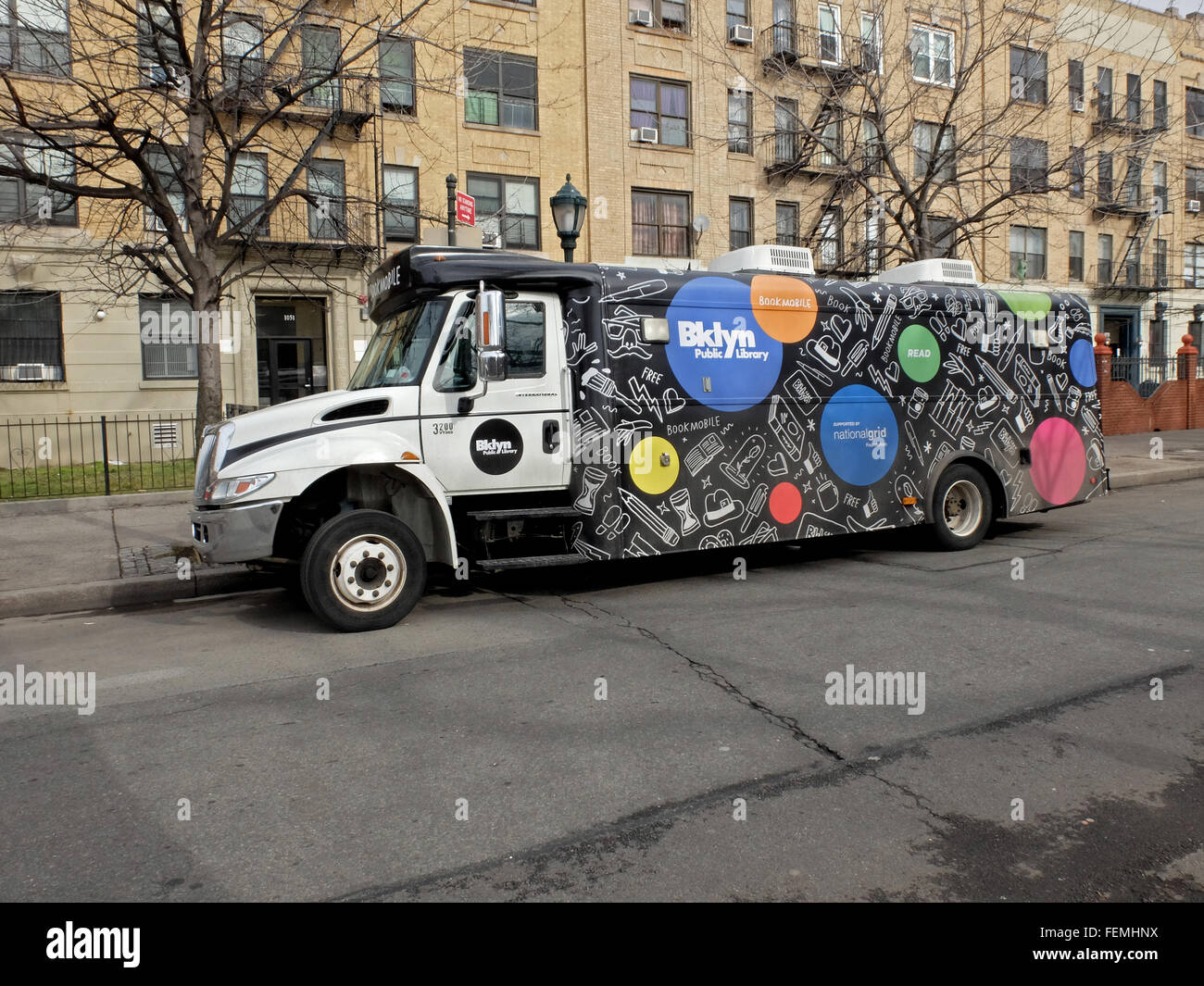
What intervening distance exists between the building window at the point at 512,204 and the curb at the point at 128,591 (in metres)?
15.9

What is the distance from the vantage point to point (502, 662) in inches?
243

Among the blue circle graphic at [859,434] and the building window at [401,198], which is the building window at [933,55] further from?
the building window at [401,198]

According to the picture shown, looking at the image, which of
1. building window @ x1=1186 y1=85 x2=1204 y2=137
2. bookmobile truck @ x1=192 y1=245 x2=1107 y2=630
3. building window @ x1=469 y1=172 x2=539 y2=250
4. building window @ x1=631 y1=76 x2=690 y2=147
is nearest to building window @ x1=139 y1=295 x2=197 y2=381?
building window @ x1=469 y1=172 x2=539 y2=250

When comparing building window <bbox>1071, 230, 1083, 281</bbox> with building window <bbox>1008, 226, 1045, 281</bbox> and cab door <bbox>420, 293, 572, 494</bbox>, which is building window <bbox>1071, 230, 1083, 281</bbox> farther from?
cab door <bbox>420, 293, 572, 494</bbox>

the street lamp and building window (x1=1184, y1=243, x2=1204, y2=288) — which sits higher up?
building window (x1=1184, y1=243, x2=1204, y2=288)

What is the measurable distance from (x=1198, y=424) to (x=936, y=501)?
2186 centimetres

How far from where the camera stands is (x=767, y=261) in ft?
30.2

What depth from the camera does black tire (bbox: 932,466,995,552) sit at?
9.88 m

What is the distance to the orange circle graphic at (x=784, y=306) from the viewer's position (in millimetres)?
8836

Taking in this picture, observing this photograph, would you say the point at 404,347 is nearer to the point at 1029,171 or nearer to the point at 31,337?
the point at 1029,171

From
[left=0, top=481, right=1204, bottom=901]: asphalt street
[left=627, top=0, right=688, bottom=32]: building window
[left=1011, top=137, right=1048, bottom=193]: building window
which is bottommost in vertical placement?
[left=0, top=481, right=1204, bottom=901]: asphalt street

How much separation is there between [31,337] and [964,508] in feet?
64.9

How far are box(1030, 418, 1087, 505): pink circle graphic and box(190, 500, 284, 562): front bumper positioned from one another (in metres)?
8.07

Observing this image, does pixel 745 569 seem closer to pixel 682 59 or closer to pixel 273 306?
pixel 273 306
